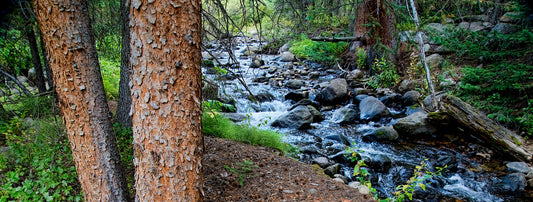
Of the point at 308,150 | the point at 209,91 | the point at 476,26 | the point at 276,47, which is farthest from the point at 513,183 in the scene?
the point at 476,26

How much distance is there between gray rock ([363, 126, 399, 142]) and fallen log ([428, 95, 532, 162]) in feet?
3.39

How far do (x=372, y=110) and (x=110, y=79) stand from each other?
22.5 ft

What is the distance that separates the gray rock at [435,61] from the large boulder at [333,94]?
276 centimetres

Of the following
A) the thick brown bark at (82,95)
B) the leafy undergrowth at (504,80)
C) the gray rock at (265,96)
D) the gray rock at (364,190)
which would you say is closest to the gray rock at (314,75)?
the gray rock at (265,96)

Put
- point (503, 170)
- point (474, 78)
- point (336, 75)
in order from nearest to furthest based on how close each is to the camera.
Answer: point (503, 170) < point (474, 78) < point (336, 75)

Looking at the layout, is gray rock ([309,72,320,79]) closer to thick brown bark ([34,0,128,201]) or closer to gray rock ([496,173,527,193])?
gray rock ([496,173,527,193])

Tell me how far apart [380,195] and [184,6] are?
4195 millimetres

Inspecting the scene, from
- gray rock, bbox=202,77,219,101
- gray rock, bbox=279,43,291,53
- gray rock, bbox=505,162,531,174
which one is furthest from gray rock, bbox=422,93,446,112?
gray rock, bbox=279,43,291,53

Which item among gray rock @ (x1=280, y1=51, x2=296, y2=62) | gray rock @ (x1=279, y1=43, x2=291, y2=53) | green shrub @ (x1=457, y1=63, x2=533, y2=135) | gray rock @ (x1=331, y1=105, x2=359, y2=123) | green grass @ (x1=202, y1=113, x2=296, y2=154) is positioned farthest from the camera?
gray rock @ (x1=279, y1=43, x2=291, y2=53)

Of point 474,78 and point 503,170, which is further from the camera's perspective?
point 474,78

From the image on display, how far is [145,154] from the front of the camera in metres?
2.09

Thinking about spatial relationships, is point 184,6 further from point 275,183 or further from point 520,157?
point 520,157

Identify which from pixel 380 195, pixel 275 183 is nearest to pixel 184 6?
pixel 275 183

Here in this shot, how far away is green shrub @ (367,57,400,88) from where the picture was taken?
379 inches
